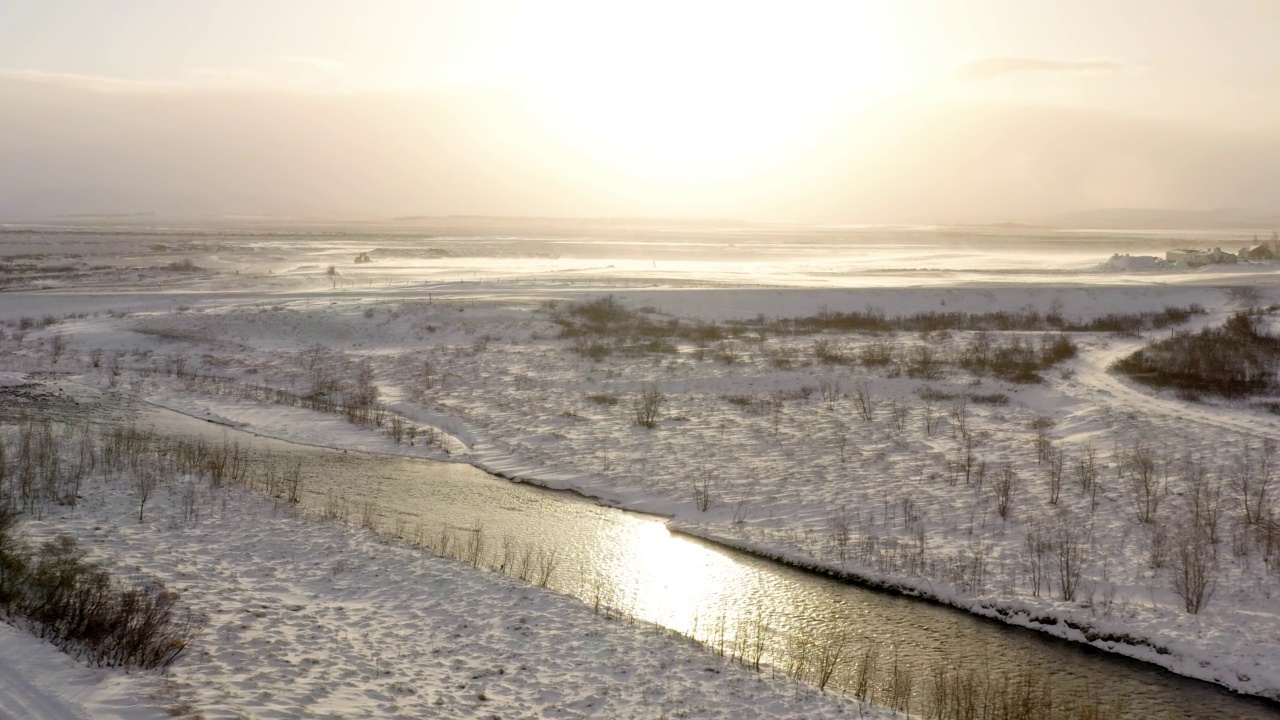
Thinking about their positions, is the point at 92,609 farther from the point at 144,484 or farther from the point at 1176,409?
the point at 1176,409

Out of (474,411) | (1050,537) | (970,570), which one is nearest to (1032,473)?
(1050,537)

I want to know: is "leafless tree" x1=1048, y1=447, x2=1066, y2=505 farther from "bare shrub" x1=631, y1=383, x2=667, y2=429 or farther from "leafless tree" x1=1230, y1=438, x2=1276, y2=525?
"bare shrub" x1=631, y1=383, x2=667, y2=429

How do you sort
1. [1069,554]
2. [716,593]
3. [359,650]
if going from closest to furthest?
[359,650] → [716,593] → [1069,554]

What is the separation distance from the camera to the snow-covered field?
10.5 m

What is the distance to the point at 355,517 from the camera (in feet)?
48.8

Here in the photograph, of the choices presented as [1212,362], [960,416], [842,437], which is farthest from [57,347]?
[1212,362]

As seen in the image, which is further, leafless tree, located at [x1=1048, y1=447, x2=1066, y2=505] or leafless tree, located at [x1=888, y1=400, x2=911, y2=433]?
leafless tree, located at [x1=888, y1=400, x2=911, y2=433]

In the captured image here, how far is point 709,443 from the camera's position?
21203 millimetres

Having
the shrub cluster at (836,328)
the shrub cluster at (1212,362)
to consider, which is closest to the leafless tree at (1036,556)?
the shrub cluster at (1212,362)

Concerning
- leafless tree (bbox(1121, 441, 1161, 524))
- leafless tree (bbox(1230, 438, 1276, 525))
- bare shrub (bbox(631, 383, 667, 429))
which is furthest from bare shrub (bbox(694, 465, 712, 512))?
leafless tree (bbox(1230, 438, 1276, 525))

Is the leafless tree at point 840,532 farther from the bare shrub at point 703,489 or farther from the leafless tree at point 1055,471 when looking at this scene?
the leafless tree at point 1055,471

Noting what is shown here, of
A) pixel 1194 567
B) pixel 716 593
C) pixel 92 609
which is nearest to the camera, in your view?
pixel 92 609

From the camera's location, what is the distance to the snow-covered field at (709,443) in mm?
10502

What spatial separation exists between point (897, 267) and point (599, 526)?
62199 millimetres
